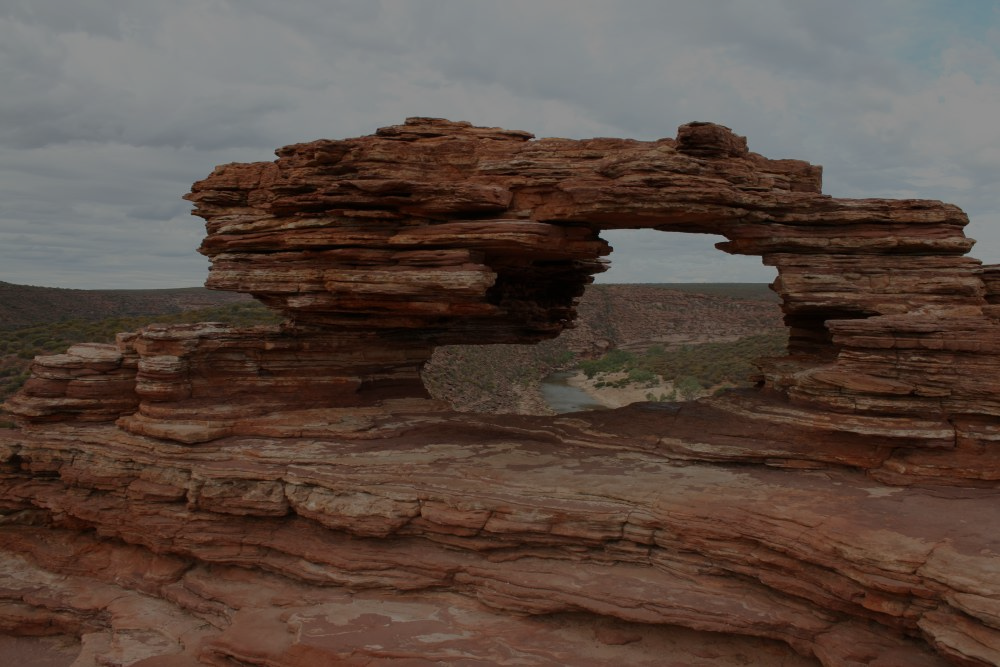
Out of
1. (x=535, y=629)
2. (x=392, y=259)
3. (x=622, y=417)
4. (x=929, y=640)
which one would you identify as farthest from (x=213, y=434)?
(x=929, y=640)

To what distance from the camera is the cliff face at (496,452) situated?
37.4 ft

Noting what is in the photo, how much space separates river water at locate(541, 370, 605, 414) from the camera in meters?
45.3

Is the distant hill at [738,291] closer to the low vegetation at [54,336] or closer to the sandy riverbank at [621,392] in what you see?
the sandy riverbank at [621,392]

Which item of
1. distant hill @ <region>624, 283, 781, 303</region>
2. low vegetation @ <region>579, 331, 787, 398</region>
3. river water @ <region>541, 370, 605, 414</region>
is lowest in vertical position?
river water @ <region>541, 370, 605, 414</region>

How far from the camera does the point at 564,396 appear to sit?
166ft

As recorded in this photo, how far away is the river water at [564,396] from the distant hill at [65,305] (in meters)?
33.6

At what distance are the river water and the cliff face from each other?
25.7 meters

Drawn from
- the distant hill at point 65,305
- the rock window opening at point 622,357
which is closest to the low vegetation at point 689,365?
the rock window opening at point 622,357

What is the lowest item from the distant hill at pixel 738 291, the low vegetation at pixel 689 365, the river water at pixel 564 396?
the river water at pixel 564 396

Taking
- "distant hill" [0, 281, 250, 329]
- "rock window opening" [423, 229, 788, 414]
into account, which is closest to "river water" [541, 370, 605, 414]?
"rock window opening" [423, 229, 788, 414]

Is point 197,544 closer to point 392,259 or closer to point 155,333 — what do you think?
point 155,333

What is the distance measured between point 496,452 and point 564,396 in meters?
35.6

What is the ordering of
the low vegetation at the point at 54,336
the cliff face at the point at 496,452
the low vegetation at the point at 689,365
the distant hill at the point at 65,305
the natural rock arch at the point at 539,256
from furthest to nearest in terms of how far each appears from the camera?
the distant hill at the point at 65,305 < the low vegetation at the point at 689,365 < the low vegetation at the point at 54,336 < the natural rock arch at the point at 539,256 < the cliff face at the point at 496,452

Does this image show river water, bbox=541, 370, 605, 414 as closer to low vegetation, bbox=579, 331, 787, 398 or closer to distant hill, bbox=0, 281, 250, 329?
low vegetation, bbox=579, 331, 787, 398
